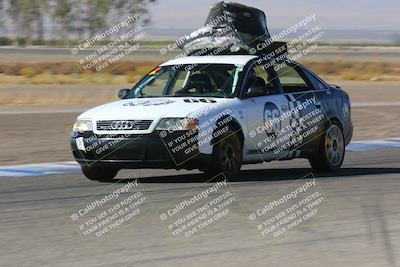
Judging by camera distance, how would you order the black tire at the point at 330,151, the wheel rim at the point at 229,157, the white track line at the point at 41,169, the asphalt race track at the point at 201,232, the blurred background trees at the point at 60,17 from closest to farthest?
1. the asphalt race track at the point at 201,232
2. the wheel rim at the point at 229,157
3. the black tire at the point at 330,151
4. the white track line at the point at 41,169
5. the blurred background trees at the point at 60,17

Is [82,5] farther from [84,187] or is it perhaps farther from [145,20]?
[84,187]

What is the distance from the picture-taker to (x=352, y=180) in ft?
38.7

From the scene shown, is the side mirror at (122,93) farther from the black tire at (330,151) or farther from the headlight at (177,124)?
the black tire at (330,151)

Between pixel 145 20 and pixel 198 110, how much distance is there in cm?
11751

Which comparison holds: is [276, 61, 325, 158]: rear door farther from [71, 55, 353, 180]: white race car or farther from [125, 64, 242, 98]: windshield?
[125, 64, 242, 98]: windshield

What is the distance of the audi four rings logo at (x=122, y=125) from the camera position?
10695 mm

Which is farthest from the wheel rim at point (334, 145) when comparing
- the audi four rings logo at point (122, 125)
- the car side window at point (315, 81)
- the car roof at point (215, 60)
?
the audi four rings logo at point (122, 125)

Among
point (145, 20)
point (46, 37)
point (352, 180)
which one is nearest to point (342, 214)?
point (352, 180)

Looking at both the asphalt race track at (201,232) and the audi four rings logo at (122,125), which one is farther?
the audi four rings logo at (122,125)

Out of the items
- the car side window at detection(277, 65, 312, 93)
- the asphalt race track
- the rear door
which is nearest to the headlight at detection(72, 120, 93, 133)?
the asphalt race track

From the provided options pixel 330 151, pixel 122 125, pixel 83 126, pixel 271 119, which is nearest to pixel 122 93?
pixel 83 126

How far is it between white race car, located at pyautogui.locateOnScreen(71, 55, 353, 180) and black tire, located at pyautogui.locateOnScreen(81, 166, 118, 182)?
12 mm

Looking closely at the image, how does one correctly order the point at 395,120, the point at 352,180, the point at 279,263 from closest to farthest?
1. the point at 279,263
2. the point at 352,180
3. the point at 395,120

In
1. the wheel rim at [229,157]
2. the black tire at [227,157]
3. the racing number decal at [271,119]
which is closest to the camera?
the black tire at [227,157]
